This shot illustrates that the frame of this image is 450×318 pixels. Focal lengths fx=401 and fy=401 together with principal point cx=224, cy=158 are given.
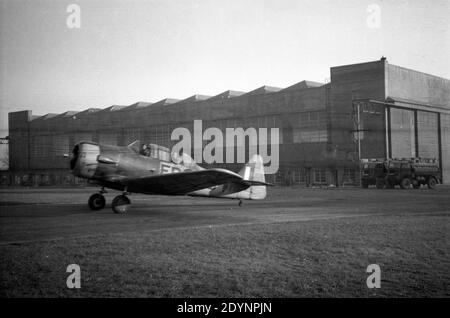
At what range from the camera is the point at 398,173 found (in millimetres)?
35750

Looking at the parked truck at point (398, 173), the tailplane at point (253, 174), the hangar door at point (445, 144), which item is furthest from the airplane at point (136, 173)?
Answer: the hangar door at point (445, 144)

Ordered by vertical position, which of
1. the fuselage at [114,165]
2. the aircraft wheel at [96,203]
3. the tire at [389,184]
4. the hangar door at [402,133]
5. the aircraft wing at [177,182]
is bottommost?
the tire at [389,184]

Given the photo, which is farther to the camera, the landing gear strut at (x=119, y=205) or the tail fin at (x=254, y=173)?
the tail fin at (x=254, y=173)

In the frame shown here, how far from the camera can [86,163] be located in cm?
1284

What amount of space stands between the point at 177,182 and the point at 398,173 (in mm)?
28356

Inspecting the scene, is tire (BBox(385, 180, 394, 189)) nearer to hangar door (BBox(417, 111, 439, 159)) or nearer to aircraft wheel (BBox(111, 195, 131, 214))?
hangar door (BBox(417, 111, 439, 159))

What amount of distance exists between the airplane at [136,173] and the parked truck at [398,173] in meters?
25.5

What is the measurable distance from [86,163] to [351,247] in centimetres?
889

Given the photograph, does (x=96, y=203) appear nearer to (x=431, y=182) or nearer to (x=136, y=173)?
(x=136, y=173)

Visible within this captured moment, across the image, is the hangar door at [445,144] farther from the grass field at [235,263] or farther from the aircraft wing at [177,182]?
the grass field at [235,263]

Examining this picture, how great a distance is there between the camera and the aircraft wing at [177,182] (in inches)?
482

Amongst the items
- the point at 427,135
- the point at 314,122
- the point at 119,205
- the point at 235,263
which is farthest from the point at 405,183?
the point at 235,263

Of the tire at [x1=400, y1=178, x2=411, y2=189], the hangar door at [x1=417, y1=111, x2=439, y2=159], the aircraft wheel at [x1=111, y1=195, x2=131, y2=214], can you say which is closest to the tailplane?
the aircraft wheel at [x1=111, y1=195, x2=131, y2=214]
